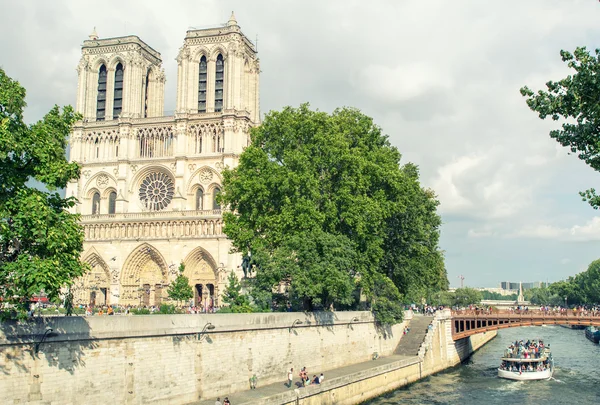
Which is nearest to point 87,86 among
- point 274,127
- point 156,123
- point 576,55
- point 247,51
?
point 156,123

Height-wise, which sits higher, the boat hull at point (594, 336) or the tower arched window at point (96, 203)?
the tower arched window at point (96, 203)

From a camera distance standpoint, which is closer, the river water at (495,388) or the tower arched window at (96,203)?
the river water at (495,388)

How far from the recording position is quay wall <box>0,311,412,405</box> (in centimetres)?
1689

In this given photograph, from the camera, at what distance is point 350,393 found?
28031mm

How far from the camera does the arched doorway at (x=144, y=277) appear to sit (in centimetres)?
5741

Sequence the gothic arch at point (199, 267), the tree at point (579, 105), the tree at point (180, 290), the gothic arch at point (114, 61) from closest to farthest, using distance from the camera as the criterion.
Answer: the tree at point (579, 105) < the tree at point (180, 290) < the gothic arch at point (199, 267) < the gothic arch at point (114, 61)

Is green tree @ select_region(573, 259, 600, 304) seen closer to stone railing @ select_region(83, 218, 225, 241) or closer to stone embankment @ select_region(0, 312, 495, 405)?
stone railing @ select_region(83, 218, 225, 241)

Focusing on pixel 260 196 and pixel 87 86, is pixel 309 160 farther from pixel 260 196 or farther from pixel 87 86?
pixel 87 86

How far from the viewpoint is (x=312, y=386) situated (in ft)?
82.4

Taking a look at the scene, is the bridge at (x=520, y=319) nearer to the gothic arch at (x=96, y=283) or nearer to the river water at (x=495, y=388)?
the river water at (x=495, y=388)

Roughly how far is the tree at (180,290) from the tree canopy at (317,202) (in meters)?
18.8

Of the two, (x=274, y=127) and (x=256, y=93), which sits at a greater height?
(x=256, y=93)

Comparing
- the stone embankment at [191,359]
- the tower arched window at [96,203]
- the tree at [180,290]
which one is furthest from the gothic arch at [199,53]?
the stone embankment at [191,359]

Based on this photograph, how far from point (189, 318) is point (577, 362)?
34178 millimetres
